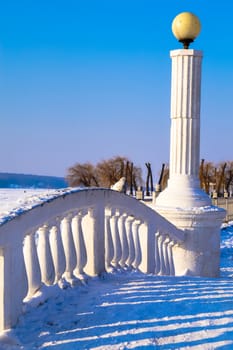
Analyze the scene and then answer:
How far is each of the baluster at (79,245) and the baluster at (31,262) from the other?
2.39 ft

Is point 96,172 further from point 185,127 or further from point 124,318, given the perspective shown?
point 124,318

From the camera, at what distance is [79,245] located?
12.0 feet

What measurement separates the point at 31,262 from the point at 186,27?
5.01 metres

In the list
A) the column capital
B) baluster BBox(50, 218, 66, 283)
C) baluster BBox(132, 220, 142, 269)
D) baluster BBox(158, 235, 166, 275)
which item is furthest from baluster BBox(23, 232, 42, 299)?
the column capital

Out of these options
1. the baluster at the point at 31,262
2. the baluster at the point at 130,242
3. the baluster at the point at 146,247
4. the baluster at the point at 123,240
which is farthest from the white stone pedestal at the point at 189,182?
the baluster at the point at 31,262

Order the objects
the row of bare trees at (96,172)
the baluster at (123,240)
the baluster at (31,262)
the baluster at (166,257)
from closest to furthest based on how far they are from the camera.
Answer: the baluster at (31,262) → the baluster at (123,240) → the baluster at (166,257) → the row of bare trees at (96,172)

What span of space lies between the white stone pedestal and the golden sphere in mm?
229

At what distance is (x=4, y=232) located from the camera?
8.00 ft

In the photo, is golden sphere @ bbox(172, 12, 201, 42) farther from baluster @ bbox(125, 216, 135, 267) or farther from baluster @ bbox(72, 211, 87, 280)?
baluster @ bbox(72, 211, 87, 280)

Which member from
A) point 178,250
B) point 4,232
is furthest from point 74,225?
point 178,250

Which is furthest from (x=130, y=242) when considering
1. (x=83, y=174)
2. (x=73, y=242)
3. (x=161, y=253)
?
(x=83, y=174)

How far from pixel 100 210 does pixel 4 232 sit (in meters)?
1.65

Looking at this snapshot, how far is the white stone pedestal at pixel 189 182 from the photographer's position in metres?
6.73

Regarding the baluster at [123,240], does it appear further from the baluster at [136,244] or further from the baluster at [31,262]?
the baluster at [31,262]
